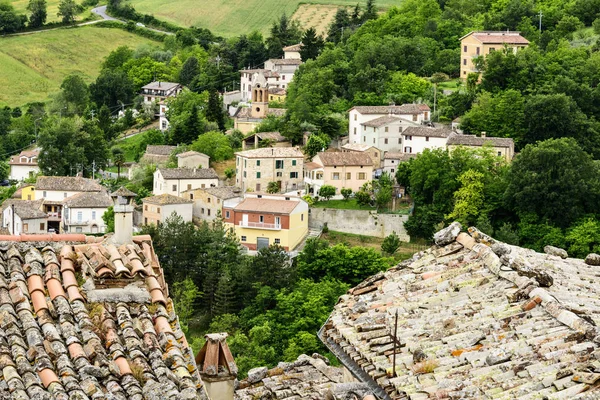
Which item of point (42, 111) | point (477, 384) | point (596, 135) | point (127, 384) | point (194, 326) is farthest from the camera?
point (42, 111)

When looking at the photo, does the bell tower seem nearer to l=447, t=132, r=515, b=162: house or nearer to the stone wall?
l=447, t=132, r=515, b=162: house

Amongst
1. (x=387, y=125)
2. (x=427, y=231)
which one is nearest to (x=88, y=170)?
(x=387, y=125)

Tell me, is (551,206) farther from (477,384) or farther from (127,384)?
(127,384)

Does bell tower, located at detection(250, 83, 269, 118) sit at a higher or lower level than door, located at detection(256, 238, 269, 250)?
higher

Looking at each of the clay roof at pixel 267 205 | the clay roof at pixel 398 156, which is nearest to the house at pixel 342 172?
the clay roof at pixel 398 156

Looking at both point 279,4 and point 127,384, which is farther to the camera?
point 279,4

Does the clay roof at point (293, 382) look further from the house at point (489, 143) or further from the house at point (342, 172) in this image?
the house at point (489, 143)

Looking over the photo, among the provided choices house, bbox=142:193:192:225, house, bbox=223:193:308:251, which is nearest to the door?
house, bbox=223:193:308:251
